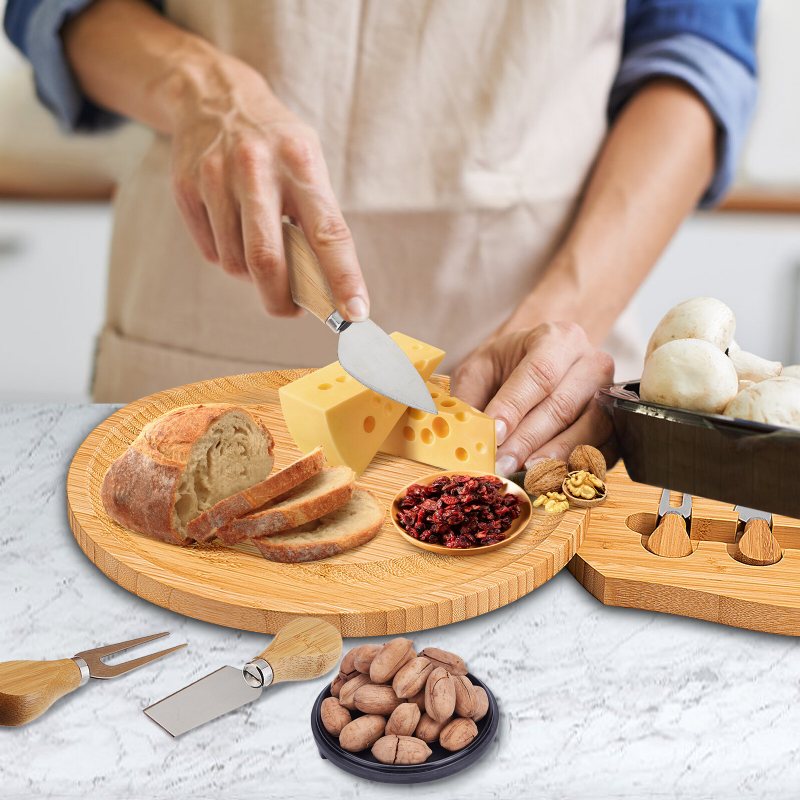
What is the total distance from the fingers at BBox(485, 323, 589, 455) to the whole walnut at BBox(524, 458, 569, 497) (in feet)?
0.22

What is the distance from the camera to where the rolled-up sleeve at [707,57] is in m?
1.98

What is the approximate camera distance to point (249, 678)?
994 millimetres

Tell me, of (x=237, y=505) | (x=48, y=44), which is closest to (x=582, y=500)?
(x=237, y=505)

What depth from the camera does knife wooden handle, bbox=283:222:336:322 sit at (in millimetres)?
1477

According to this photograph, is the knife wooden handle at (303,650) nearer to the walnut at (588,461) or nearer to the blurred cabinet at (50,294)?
the walnut at (588,461)

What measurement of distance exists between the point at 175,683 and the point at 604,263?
1.24m

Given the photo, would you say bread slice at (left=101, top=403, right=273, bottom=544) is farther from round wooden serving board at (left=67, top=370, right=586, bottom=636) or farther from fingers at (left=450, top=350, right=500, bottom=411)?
fingers at (left=450, top=350, right=500, bottom=411)

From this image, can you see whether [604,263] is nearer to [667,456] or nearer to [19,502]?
[667,456]

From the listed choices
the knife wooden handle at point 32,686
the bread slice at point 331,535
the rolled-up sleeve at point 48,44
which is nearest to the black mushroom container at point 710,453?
the bread slice at point 331,535

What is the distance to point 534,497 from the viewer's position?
1408 millimetres

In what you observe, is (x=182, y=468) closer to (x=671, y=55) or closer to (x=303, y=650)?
(x=303, y=650)

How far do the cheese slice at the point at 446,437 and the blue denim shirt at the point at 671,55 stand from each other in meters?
0.89

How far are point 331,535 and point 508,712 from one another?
378 millimetres

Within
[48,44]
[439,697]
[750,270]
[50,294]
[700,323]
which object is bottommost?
[50,294]
